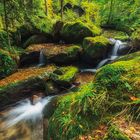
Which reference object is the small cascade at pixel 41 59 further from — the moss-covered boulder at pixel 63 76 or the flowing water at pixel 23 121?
the flowing water at pixel 23 121

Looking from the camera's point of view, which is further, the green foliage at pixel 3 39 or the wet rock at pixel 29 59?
the wet rock at pixel 29 59

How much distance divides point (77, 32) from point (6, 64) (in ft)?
17.0

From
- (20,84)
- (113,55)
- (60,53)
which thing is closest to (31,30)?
(60,53)

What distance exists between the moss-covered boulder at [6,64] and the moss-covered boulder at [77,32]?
4368 mm

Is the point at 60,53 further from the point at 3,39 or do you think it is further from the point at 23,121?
the point at 23,121

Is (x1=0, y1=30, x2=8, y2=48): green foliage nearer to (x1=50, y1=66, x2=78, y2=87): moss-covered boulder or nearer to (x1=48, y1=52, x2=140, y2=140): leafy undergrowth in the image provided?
(x1=50, y1=66, x2=78, y2=87): moss-covered boulder

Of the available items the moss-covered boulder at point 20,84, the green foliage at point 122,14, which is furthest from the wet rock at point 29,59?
the green foliage at point 122,14

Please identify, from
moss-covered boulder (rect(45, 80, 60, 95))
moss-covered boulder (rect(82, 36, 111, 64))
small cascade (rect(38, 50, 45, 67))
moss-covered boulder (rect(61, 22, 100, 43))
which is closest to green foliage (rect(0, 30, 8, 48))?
small cascade (rect(38, 50, 45, 67))

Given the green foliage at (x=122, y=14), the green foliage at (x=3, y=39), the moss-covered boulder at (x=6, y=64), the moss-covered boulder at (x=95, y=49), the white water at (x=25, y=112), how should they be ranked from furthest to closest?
1. the green foliage at (x=122, y=14)
2. the green foliage at (x=3, y=39)
3. the moss-covered boulder at (x=95, y=49)
4. the moss-covered boulder at (x=6, y=64)
5. the white water at (x=25, y=112)

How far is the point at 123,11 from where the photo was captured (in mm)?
23828

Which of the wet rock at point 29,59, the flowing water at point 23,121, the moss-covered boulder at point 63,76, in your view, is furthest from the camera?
the wet rock at point 29,59

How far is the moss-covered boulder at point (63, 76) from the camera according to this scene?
927 cm

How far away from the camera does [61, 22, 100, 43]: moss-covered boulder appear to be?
13.5m

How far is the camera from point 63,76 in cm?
959
